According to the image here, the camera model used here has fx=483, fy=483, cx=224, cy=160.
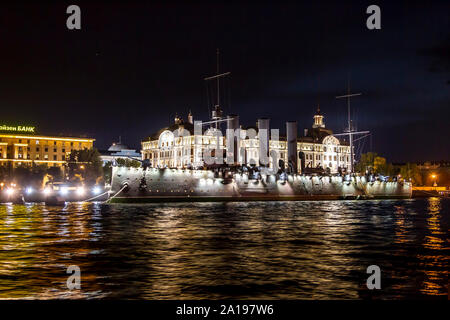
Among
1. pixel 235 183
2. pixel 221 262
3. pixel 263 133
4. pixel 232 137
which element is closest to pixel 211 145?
pixel 263 133

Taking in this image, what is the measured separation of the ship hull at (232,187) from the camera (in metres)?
63.3

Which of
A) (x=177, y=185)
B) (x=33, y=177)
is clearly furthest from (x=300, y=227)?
(x=33, y=177)

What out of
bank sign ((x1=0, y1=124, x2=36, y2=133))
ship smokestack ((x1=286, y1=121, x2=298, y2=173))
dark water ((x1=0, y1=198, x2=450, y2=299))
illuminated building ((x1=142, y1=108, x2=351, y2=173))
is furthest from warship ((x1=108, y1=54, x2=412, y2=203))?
bank sign ((x1=0, y1=124, x2=36, y2=133))

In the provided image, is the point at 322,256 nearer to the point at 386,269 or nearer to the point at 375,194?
the point at 386,269

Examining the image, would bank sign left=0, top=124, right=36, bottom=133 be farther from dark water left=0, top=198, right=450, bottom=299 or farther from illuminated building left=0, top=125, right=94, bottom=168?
dark water left=0, top=198, right=450, bottom=299

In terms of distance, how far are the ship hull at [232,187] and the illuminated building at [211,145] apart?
1254 inches

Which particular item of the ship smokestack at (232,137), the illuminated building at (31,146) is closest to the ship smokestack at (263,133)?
the ship smokestack at (232,137)

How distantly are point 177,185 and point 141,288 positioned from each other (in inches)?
2185

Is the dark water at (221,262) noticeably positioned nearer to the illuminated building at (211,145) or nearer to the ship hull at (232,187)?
the ship hull at (232,187)

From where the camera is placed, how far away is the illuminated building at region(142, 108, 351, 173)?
138625 millimetres

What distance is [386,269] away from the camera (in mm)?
14602

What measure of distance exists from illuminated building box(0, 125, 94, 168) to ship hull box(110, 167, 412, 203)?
235 feet

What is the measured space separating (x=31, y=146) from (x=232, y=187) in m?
81.7

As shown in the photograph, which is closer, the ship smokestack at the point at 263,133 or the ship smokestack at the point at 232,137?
the ship smokestack at the point at 232,137
